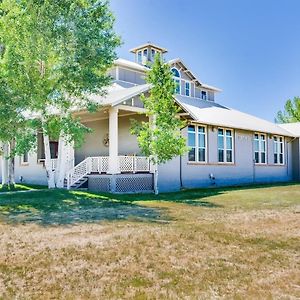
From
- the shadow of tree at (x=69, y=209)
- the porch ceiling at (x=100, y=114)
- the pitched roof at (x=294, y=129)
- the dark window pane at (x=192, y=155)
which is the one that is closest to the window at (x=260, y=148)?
the pitched roof at (x=294, y=129)

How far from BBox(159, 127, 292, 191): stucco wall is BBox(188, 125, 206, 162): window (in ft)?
1.07

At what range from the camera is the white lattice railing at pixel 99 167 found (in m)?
16.6

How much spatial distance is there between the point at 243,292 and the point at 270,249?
2.09 metres

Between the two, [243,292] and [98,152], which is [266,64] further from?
[243,292]

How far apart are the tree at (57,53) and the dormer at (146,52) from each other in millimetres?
11961

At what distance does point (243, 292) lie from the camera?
13.7 ft

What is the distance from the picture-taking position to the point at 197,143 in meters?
20.5

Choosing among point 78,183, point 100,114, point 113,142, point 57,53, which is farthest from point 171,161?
point 57,53

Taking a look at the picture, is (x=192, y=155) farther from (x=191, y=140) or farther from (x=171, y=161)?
(x=171, y=161)

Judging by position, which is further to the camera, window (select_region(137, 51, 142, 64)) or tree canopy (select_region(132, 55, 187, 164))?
window (select_region(137, 51, 142, 64))

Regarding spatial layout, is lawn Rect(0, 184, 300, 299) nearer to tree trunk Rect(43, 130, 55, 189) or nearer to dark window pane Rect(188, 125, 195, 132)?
tree trunk Rect(43, 130, 55, 189)

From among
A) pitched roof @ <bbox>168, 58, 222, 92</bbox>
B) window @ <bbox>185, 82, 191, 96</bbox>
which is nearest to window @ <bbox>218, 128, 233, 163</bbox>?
pitched roof @ <bbox>168, 58, 222, 92</bbox>

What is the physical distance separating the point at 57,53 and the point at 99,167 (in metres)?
4.97

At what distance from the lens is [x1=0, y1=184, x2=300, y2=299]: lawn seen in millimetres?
4305
